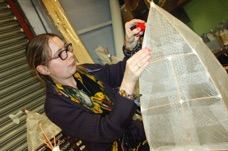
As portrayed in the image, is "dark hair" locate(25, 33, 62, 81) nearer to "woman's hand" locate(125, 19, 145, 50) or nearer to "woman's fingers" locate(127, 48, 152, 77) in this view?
"woman's hand" locate(125, 19, 145, 50)

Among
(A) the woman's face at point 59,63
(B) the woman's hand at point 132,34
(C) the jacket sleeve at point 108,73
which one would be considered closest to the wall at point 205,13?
(C) the jacket sleeve at point 108,73

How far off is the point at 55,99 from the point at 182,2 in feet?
8.09

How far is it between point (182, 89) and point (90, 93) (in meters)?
0.68

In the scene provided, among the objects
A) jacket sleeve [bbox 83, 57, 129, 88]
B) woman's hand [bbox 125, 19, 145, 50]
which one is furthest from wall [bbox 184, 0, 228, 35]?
woman's hand [bbox 125, 19, 145, 50]

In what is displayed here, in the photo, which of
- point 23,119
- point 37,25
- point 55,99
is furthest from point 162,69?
point 37,25

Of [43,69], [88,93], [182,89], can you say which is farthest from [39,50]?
[182,89]

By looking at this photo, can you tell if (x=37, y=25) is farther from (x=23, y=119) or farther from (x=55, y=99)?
(x=55, y=99)

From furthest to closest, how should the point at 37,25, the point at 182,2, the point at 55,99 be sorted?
the point at 182,2, the point at 37,25, the point at 55,99

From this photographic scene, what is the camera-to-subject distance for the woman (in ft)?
3.53

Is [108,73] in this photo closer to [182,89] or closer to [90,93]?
[90,93]

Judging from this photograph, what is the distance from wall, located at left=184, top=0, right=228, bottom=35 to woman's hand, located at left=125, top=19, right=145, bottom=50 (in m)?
2.34

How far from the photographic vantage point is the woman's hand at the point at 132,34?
121 cm

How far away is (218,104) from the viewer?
3.08ft

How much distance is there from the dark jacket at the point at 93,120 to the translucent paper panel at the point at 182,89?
11 cm
